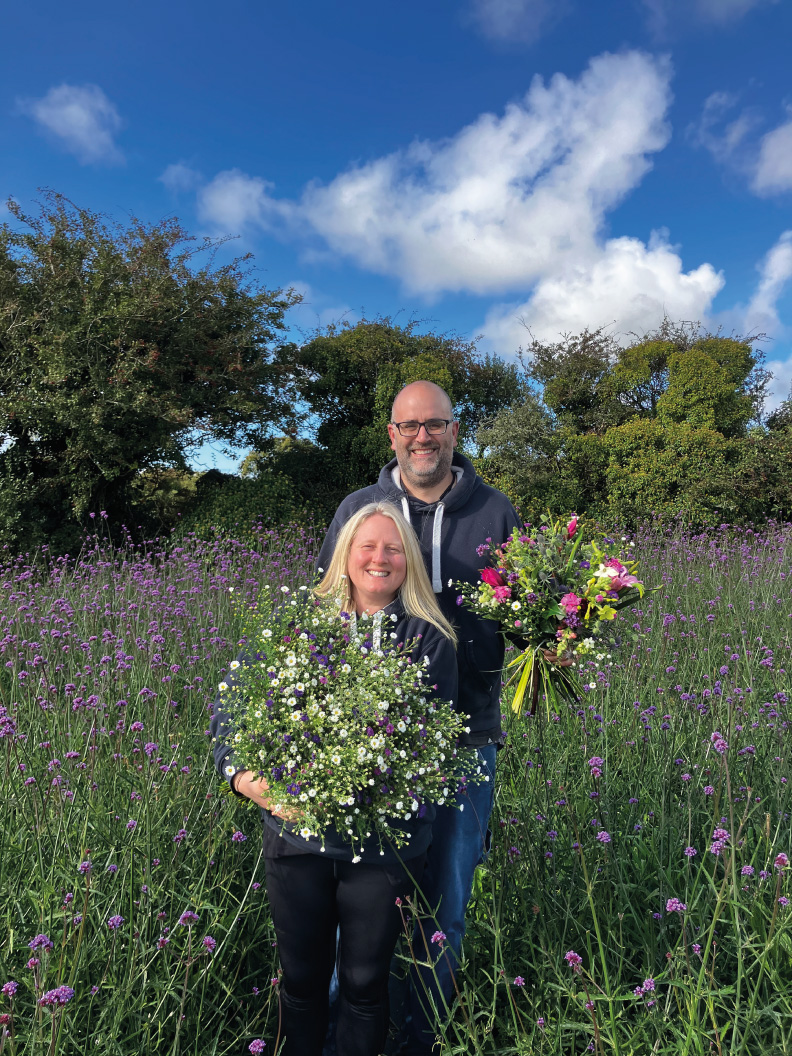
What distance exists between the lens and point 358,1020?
1915 millimetres

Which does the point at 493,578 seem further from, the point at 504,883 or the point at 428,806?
the point at 504,883

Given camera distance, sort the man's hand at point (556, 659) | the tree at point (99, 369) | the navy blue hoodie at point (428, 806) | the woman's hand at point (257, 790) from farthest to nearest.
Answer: the tree at point (99, 369) → the man's hand at point (556, 659) → the navy blue hoodie at point (428, 806) → the woman's hand at point (257, 790)

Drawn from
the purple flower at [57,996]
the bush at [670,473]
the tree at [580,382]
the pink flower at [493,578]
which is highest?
the tree at [580,382]

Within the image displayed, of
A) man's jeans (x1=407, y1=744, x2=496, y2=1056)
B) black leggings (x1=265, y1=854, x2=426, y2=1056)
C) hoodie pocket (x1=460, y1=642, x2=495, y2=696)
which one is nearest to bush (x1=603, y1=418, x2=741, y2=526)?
hoodie pocket (x1=460, y1=642, x2=495, y2=696)

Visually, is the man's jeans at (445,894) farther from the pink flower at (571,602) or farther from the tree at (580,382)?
the tree at (580,382)

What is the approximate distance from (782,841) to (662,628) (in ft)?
10.4

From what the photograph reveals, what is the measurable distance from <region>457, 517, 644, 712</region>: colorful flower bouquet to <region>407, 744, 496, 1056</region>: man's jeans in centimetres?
41

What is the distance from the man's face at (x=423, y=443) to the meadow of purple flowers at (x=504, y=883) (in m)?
1.02

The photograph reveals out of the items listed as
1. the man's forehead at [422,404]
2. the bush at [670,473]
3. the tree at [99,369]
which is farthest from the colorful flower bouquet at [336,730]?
the bush at [670,473]

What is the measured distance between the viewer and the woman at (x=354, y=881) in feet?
6.01

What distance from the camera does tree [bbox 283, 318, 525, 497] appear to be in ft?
43.8

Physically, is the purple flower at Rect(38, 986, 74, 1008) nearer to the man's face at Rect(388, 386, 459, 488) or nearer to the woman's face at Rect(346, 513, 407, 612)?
the woman's face at Rect(346, 513, 407, 612)

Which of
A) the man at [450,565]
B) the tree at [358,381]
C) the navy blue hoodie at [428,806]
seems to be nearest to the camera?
the navy blue hoodie at [428,806]

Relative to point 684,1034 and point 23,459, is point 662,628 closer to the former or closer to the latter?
point 684,1034
